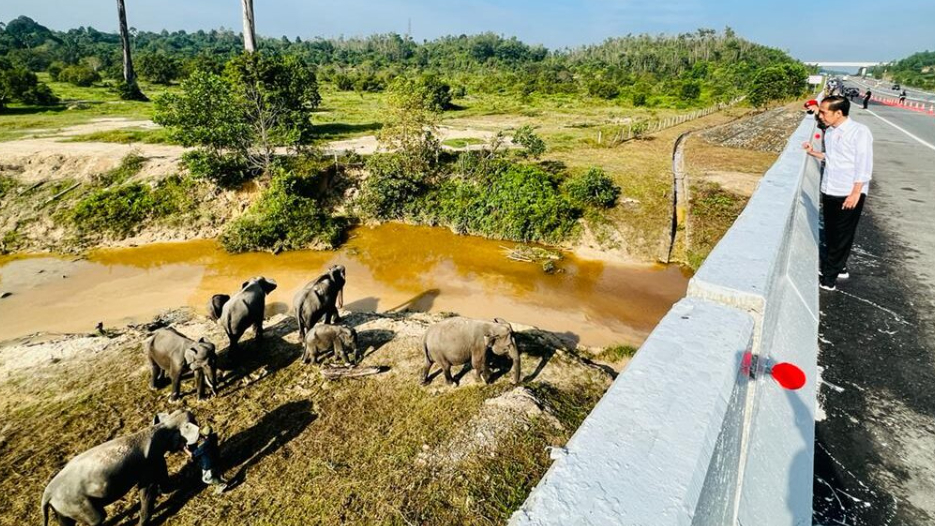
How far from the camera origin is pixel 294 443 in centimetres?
664

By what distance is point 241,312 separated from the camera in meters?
9.05

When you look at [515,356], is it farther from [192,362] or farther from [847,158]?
[192,362]

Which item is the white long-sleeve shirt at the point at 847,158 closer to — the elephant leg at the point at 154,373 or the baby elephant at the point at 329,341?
the baby elephant at the point at 329,341

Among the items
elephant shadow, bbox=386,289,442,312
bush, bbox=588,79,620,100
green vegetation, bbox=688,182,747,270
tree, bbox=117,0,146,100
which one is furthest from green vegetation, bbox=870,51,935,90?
tree, bbox=117,0,146,100

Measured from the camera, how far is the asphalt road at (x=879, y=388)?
6.15ft

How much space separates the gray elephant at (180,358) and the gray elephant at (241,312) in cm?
106

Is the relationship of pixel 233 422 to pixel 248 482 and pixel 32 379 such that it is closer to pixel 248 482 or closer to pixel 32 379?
pixel 248 482

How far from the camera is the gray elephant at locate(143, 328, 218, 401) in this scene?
24.5 ft

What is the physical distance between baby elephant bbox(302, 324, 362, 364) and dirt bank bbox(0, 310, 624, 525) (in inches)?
14.2

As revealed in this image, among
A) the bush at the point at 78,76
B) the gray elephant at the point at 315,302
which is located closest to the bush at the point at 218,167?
the gray elephant at the point at 315,302

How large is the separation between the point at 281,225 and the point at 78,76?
44.2m

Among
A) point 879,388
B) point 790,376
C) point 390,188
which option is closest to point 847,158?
point 879,388

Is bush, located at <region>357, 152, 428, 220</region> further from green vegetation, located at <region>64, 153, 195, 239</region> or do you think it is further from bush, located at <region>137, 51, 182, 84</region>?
bush, located at <region>137, 51, 182, 84</region>

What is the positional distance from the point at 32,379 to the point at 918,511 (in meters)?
12.0
